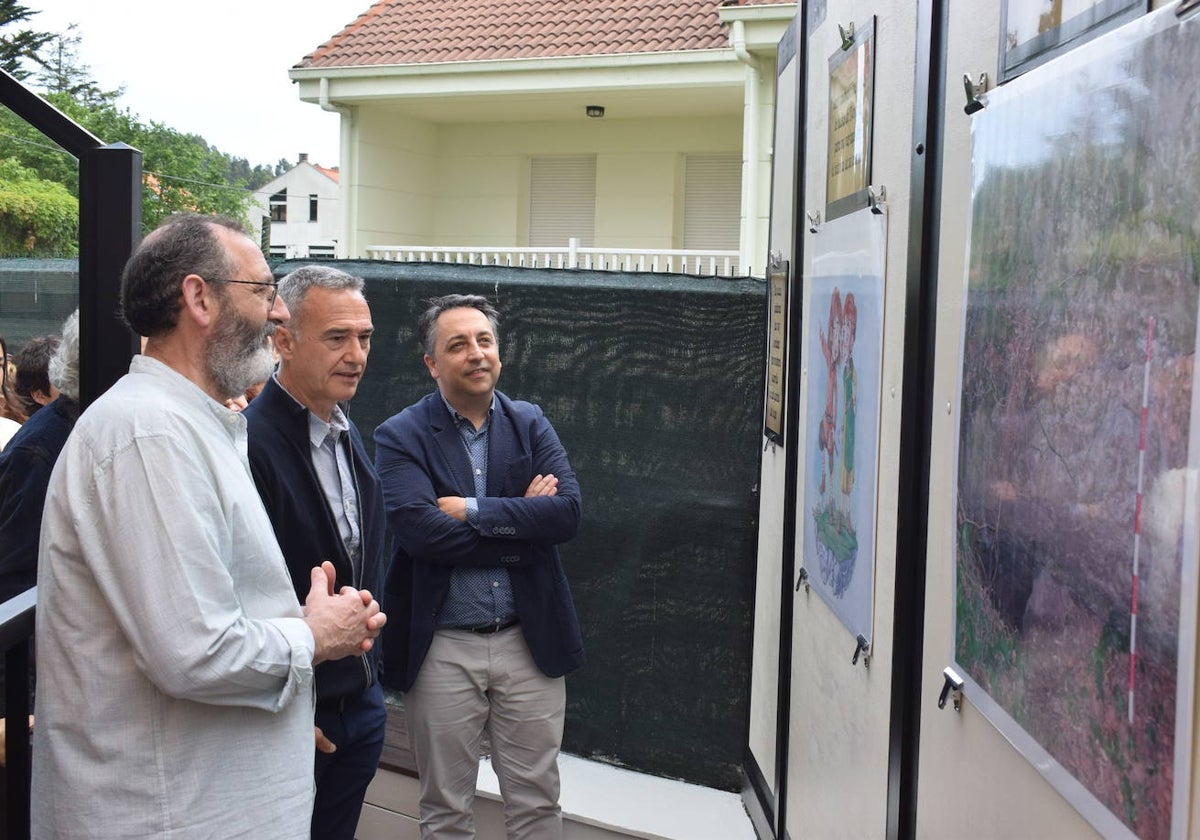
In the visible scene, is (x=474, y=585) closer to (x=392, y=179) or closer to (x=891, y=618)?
(x=891, y=618)

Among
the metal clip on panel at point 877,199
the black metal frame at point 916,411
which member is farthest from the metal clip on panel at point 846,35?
the black metal frame at point 916,411

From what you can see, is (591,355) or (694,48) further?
(694,48)

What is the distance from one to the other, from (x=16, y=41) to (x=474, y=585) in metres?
2.02

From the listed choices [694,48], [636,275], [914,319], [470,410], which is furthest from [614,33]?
[914,319]

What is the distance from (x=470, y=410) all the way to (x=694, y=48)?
31.5 feet

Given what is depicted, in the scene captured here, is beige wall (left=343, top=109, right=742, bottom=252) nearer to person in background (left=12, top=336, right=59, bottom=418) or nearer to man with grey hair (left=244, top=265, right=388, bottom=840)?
person in background (left=12, top=336, right=59, bottom=418)

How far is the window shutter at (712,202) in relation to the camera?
14.9 m

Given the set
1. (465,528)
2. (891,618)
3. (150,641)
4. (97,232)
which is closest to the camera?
(150,641)

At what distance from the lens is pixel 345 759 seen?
3.29 meters

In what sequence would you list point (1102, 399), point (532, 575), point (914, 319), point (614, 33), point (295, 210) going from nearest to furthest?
point (1102, 399)
point (914, 319)
point (532, 575)
point (614, 33)
point (295, 210)

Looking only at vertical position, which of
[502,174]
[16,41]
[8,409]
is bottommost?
[8,409]

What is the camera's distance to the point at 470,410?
12.9ft

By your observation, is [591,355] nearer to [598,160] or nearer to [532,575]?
[532,575]

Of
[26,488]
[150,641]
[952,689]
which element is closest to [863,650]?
[952,689]
